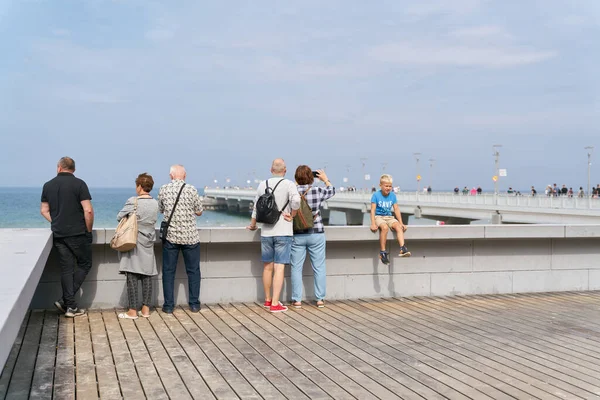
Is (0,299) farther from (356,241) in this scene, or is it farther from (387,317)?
(356,241)

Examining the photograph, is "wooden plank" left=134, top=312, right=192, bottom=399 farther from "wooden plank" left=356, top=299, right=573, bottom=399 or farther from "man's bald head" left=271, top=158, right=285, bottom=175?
"wooden plank" left=356, top=299, right=573, bottom=399

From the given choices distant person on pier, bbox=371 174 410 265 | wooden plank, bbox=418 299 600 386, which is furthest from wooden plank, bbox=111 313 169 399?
distant person on pier, bbox=371 174 410 265

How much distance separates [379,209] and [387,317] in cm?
180

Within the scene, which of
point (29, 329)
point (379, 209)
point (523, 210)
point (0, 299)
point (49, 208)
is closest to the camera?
point (0, 299)

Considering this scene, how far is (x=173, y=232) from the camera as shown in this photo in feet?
27.4

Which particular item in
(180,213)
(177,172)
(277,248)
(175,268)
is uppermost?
(177,172)

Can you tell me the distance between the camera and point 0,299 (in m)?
3.76

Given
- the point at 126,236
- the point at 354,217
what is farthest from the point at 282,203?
the point at 354,217

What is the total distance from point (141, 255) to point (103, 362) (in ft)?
7.31

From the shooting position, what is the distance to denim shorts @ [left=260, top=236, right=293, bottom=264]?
861cm

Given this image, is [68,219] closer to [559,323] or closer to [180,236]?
[180,236]

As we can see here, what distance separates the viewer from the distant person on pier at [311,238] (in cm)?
892

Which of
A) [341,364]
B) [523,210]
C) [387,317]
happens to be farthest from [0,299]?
[523,210]

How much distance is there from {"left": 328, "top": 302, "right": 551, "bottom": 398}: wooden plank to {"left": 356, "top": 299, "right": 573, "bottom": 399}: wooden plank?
2 cm
